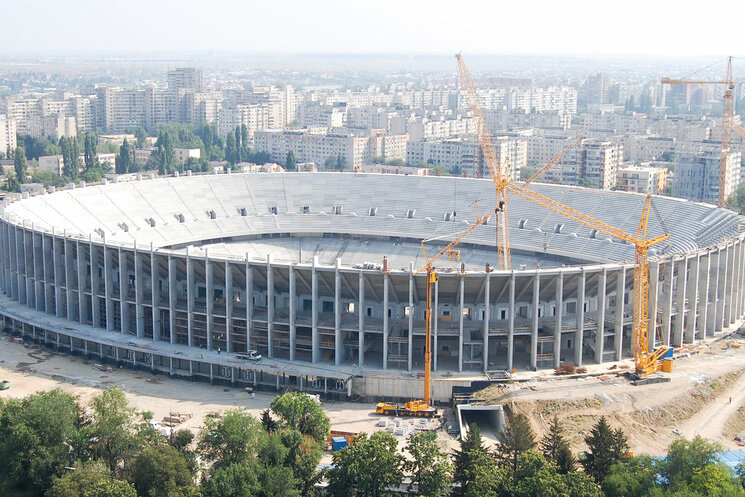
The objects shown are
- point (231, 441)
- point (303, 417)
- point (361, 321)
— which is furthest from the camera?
point (361, 321)

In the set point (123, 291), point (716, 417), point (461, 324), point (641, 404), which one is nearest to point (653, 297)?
point (641, 404)

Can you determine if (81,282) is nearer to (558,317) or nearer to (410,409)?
(410,409)

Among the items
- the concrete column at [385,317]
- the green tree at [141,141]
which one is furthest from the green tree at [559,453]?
the green tree at [141,141]

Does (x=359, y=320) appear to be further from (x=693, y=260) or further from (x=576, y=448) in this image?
(x=693, y=260)

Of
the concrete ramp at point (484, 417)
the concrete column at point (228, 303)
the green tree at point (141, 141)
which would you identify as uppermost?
the green tree at point (141, 141)

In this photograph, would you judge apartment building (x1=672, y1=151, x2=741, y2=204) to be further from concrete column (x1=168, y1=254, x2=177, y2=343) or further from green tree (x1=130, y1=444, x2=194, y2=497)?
green tree (x1=130, y1=444, x2=194, y2=497)

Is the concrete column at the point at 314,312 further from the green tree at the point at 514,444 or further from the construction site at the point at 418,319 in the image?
the green tree at the point at 514,444

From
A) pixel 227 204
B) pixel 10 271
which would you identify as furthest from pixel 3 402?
pixel 227 204
